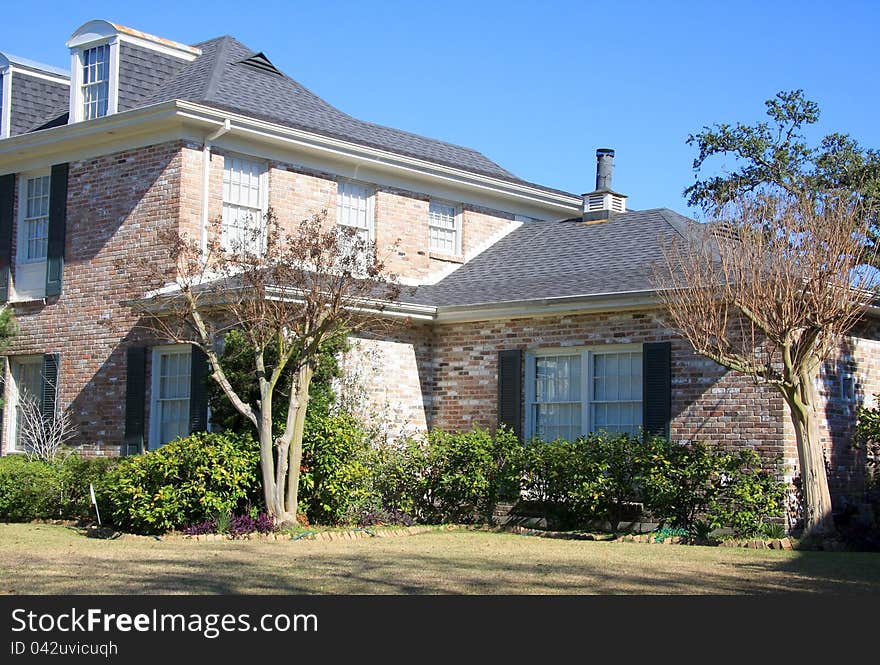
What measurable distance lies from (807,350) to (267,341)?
22.2ft

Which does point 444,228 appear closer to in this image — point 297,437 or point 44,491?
point 297,437

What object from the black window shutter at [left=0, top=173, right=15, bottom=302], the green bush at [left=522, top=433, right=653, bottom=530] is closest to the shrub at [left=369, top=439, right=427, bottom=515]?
the green bush at [left=522, top=433, right=653, bottom=530]

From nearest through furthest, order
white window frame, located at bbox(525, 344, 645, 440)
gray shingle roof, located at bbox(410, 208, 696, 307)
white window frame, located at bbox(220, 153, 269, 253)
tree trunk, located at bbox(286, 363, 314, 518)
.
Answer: tree trunk, located at bbox(286, 363, 314, 518) → white window frame, located at bbox(525, 344, 645, 440) → gray shingle roof, located at bbox(410, 208, 696, 307) → white window frame, located at bbox(220, 153, 269, 253)

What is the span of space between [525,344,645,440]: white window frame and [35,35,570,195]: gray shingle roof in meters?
5.15

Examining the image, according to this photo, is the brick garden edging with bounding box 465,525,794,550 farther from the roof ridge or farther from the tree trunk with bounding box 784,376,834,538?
the roof ridge

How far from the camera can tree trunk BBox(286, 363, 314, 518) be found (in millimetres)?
15000

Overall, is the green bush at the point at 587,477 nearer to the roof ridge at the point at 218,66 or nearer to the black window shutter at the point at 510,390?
the black window shutter at the point at 510,390

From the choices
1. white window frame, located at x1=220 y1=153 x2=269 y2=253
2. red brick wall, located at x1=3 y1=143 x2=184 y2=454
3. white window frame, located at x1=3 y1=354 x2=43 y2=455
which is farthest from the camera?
white window frame, located at x1=3 y1=354 x2=43 y2=455

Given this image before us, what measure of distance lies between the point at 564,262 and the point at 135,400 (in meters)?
7.41

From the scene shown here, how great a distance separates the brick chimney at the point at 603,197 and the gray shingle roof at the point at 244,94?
5.65 ft

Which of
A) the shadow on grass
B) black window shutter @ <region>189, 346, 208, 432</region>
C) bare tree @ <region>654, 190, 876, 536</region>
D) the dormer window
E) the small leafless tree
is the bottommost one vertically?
the shadow on grass

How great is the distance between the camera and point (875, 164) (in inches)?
1203

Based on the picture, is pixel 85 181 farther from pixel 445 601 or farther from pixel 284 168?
pixel 445 601

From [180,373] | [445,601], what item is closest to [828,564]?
[445,601]
